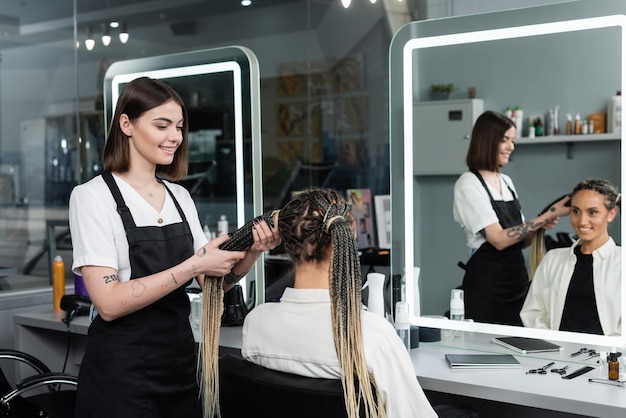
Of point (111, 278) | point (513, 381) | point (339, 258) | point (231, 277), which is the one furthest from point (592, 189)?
point (111, 278)

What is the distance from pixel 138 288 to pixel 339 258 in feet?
1.63

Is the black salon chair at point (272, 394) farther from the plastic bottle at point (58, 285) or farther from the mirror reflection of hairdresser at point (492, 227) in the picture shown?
the plastic bottle at point (58, 285)

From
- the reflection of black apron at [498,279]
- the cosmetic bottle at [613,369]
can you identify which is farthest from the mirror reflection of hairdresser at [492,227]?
the cosmetic bottle at [613,369]

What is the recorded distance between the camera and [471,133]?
7.87 ft

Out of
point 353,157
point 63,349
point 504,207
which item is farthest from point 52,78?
point 504,207

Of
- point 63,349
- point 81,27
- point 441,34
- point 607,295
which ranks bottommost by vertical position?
point 63,349

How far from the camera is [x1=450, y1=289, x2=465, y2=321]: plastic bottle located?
7.67ft

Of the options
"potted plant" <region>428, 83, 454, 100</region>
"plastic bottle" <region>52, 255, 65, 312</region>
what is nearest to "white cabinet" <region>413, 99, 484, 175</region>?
"potted plant" <region>428, 83, 454, 100</region>

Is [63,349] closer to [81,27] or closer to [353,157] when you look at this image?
[81,27]

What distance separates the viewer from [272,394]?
154cm

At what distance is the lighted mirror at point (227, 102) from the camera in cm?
267

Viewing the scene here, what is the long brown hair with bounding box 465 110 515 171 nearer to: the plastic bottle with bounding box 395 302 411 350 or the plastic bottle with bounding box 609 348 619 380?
the plastic bottle with bounding box 395 302 411 350

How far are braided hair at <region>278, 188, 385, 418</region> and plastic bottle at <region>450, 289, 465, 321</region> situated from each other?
Result: 30.2 inches

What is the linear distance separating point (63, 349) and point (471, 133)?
194 cm
